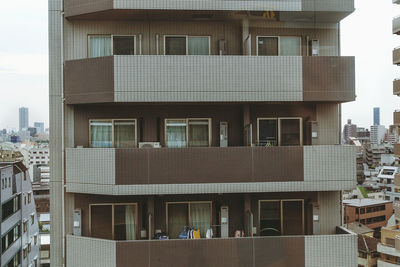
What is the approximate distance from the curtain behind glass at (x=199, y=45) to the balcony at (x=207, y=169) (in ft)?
8.57

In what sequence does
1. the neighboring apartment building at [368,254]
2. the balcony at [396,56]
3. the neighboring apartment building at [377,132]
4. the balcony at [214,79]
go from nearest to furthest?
1. the balcony at [214,79]
2. the balcony at [396,56]
3. the neighboring apartment building at [368,254]
4. the neighboring apartment building at [377,132]

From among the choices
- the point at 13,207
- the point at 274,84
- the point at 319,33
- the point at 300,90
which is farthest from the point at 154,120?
the point at 13,207

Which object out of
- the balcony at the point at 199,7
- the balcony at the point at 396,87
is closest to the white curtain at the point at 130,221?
the balcony at the point at 199,7

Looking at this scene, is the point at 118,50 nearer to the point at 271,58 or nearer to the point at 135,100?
the point at 135,100

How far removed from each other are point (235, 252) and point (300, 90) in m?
4.07

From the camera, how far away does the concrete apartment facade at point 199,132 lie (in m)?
8.20

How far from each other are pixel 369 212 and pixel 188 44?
51208mm

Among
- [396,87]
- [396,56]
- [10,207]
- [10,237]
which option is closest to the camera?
[396,87]

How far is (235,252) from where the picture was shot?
8.17 metres

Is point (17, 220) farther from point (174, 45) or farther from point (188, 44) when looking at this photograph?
point (188, 44)

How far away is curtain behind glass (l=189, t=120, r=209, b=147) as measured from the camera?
29.7 feet

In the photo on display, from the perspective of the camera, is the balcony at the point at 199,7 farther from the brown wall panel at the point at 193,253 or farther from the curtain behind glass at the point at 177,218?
the brown wall panel at the point at 193,253

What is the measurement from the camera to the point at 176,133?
907cm

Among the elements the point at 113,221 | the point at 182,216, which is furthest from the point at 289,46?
the point at 113,221
